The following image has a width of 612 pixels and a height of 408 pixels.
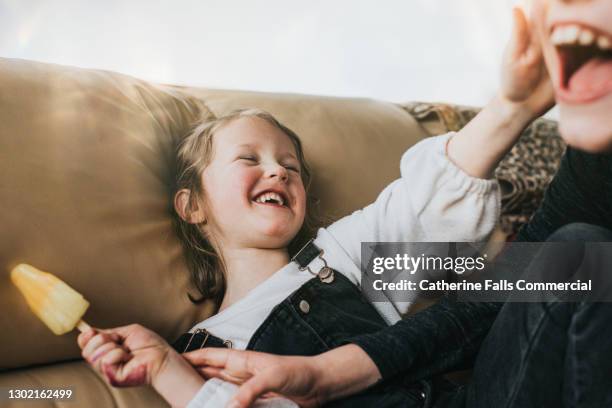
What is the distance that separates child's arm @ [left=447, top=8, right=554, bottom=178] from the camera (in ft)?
1.98

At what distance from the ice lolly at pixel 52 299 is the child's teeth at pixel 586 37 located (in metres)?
0.61

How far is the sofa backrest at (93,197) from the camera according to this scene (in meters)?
0.68

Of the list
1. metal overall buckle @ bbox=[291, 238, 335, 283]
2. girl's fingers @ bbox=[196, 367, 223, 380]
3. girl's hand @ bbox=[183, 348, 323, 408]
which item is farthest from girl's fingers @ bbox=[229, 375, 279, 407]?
metal overall buckle @ bbox=[291, 238, 335, 283]

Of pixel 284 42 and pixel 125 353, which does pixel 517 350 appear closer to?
pixel 125 353

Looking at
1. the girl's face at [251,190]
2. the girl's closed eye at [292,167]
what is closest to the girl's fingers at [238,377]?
the girl's face at [251,190]

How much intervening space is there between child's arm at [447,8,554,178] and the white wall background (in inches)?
25.2

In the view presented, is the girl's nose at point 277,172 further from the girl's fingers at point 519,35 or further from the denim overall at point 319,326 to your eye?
the girl's fingers at point 519,35

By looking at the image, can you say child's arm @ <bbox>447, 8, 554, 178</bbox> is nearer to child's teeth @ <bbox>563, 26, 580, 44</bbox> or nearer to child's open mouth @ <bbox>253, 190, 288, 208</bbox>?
child's teeth @ <bbox>563, 26, 580, 44</bbox>

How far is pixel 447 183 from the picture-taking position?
72 cm

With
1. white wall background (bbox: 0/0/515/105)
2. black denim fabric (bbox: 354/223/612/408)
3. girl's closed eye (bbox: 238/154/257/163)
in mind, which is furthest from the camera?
white wall background (bbox: 0/0/515/105)

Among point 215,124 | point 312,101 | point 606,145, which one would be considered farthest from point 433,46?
point 606,145

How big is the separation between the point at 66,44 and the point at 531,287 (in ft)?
3.13

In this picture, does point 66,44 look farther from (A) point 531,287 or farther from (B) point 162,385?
(A) point 531,287

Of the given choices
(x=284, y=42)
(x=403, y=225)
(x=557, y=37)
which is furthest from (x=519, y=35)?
(x=284, y=42)
